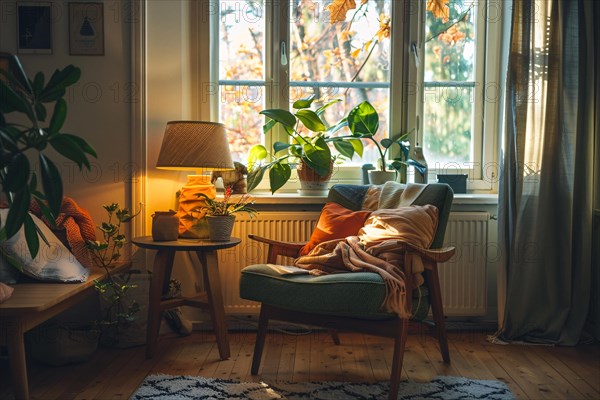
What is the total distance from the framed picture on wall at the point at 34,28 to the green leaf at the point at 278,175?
4.35 feet

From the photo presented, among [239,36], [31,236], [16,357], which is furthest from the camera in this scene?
[239,36]

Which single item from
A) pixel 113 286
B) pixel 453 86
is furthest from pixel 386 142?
pixel 113 286

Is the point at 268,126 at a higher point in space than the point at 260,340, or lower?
higher

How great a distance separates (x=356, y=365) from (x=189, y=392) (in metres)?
0.82

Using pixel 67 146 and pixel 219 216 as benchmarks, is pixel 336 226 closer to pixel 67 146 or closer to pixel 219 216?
pixel 219 216

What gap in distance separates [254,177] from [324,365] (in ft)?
3.48

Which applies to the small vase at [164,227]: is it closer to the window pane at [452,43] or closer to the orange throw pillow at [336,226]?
the orange throw pillow at [336,226]

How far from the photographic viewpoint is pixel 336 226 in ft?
9.96

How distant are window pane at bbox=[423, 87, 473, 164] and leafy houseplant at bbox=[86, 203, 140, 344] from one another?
1.78 meters

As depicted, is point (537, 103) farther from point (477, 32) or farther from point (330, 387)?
point (330, 387)

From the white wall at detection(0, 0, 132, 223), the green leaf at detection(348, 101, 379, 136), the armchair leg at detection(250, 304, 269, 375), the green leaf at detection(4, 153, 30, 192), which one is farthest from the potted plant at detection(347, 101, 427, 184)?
the green leaf at detection(4, 153, 30, 192)

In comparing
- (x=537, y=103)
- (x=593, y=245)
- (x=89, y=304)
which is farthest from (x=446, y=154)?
(x=89, y=304)

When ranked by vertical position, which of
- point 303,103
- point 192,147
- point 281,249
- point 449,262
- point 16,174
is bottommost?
point 449,262

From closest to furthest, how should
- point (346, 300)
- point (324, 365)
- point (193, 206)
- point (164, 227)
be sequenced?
1. point (346, 300)
2. point (324, 365)
3. point (164, 227)
4. point (193, 206)
